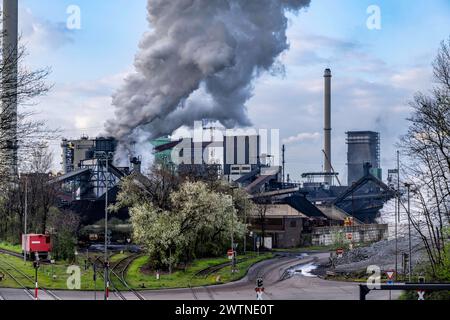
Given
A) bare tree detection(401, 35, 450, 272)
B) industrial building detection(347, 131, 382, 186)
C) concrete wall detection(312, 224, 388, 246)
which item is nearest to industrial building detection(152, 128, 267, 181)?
concrete wall detection(312, 224, 388, 246)

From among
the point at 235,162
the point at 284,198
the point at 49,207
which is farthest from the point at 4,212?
the point at 235,162

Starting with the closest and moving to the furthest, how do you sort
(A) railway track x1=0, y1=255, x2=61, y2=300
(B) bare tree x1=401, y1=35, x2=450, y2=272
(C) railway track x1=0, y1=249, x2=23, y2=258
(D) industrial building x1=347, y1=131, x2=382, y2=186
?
(B) bare tree x1=401, y1=35, x2=450, y2=272
(A) railway track x1=0, y1=255, x2=61, y2=300
(C) railway track x1=0, y1=249, x2=23, y2=258
(D) industrial building x1=347, y1=131, x2=382, y2=186

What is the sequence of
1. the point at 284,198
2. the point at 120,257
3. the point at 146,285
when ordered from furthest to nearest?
the point at 284,198
the point at 120,257
the point at 146,285

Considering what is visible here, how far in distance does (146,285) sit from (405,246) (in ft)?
62.3

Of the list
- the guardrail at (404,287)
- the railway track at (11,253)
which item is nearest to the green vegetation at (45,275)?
the railway track at (11,253)

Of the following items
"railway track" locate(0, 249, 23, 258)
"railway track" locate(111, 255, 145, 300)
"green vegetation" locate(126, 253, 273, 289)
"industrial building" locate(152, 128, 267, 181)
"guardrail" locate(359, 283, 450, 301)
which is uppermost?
"industrial building" locate(152, 128, 267, 181)

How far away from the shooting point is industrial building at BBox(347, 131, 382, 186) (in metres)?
135

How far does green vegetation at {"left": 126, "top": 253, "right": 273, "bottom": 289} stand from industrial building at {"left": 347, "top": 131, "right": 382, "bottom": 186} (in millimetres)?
92601

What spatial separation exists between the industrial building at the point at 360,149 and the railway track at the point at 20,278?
10555cm

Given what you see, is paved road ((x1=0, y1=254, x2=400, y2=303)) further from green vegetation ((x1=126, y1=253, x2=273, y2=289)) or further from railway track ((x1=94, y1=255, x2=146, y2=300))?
green vegetation ((x1=126, y1=253, x2=273, y2=289))

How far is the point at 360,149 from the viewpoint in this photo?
13750 centimetres

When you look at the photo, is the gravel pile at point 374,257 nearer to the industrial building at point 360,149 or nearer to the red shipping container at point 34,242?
the red shipping container at point 34,242
